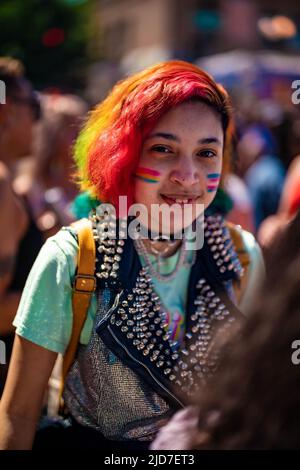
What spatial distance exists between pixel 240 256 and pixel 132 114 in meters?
0.54

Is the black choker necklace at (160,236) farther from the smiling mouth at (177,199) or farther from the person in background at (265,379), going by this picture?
the person in background at (265,379)

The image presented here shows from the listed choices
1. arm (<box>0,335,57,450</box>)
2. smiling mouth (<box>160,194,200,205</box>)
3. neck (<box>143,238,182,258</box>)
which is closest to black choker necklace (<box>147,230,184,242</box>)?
neck (<box>143,238,182,258</box>)

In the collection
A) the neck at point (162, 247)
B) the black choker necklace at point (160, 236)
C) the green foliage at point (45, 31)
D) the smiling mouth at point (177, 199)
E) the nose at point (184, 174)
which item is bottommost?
the neck at point (162, 247)

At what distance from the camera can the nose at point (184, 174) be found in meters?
1.96

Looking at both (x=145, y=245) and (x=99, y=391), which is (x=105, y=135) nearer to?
(x=145, y=245)

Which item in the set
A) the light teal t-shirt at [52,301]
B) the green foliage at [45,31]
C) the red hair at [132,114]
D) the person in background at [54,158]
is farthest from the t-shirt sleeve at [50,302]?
the green foliage at [45,31]

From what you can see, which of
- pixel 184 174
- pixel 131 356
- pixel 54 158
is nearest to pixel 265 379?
pixel 131 356

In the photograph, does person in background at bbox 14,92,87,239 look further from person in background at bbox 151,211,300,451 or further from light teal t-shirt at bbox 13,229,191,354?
person in background at bbox 151,211,300,451

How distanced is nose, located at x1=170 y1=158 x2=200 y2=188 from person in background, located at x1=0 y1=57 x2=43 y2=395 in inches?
42.4

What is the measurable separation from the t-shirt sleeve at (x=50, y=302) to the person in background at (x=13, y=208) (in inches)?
A: 30.5

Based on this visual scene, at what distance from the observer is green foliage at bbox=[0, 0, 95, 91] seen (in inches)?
734

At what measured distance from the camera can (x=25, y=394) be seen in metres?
1.84

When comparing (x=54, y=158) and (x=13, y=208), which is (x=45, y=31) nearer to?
(x=54, y=158)

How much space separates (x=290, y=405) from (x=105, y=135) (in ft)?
3.69
